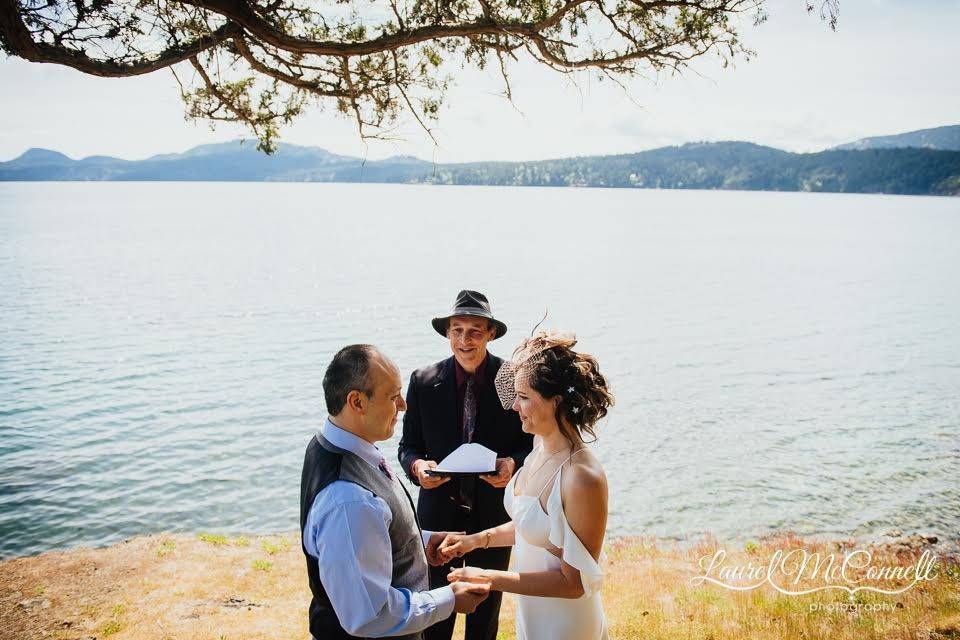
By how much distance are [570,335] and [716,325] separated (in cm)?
3209

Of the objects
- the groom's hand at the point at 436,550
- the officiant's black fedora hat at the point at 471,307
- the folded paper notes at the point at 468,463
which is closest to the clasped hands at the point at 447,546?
the groom's hand at the point at 436,550

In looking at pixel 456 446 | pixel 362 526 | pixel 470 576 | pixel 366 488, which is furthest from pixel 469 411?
pixel 362 526

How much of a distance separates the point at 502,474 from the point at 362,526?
204cm

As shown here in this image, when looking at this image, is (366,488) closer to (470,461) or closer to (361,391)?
(361,391)

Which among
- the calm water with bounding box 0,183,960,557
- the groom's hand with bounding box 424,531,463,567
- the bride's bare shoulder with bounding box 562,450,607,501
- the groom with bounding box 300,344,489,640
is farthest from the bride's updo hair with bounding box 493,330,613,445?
the calm water with bounding box 0,183,960,557

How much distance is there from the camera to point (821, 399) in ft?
70.6

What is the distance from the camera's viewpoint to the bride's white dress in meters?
3.29

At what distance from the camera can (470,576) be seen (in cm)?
321

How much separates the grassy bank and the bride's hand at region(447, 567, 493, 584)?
3642 millimetres

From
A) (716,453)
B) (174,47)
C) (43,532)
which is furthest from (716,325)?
(174,47)

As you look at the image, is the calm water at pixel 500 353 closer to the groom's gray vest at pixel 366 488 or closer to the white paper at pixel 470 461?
the white paper at pixel 470 461

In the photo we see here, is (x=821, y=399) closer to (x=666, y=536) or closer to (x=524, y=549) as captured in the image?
(x=666, y=536)

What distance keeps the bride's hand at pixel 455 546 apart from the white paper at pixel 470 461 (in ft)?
1.66

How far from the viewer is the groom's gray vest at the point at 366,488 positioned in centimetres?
271
